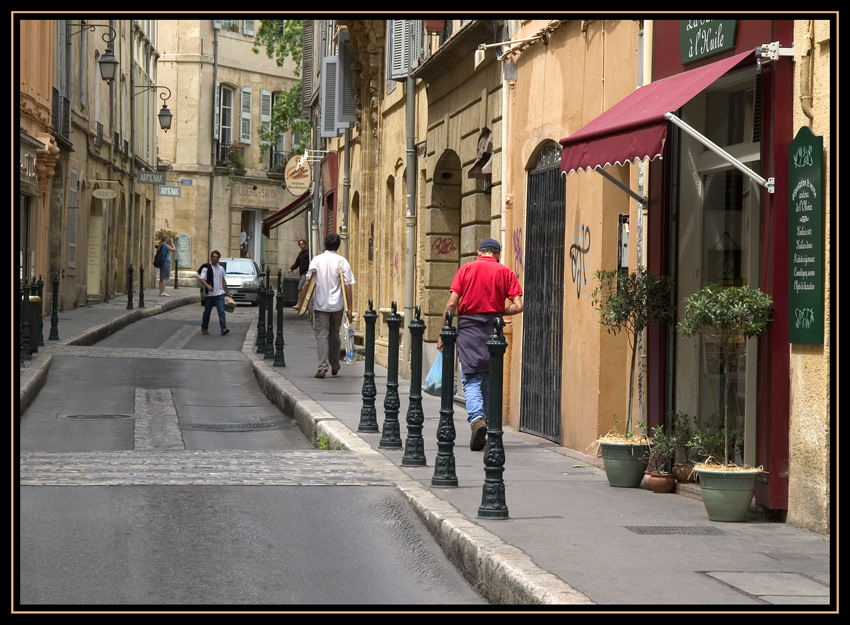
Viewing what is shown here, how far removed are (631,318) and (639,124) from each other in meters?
1.91

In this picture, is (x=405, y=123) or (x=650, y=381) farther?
(x=405, y=123)

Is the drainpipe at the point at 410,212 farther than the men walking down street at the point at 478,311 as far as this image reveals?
Yes

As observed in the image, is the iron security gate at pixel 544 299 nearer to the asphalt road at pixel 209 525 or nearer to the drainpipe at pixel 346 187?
the asphalt road at pixel 209 525

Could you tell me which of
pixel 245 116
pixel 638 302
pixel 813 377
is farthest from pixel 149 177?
pixel 813 377

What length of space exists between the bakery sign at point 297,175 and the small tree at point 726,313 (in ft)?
95.0

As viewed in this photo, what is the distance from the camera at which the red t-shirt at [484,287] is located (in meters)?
10.7

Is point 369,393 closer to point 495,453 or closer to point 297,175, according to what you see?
point 495,453

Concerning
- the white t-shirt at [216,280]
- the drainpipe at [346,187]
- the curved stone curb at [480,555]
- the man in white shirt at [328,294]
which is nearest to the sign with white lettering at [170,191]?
the white t-shirt at [216,280]

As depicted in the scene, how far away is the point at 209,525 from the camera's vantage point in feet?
24.1

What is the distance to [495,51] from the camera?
546 inches

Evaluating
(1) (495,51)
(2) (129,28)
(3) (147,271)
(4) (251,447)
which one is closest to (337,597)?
(4) (251,447)

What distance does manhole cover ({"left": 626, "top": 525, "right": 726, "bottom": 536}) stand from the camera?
6914 mm

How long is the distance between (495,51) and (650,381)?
564cm
